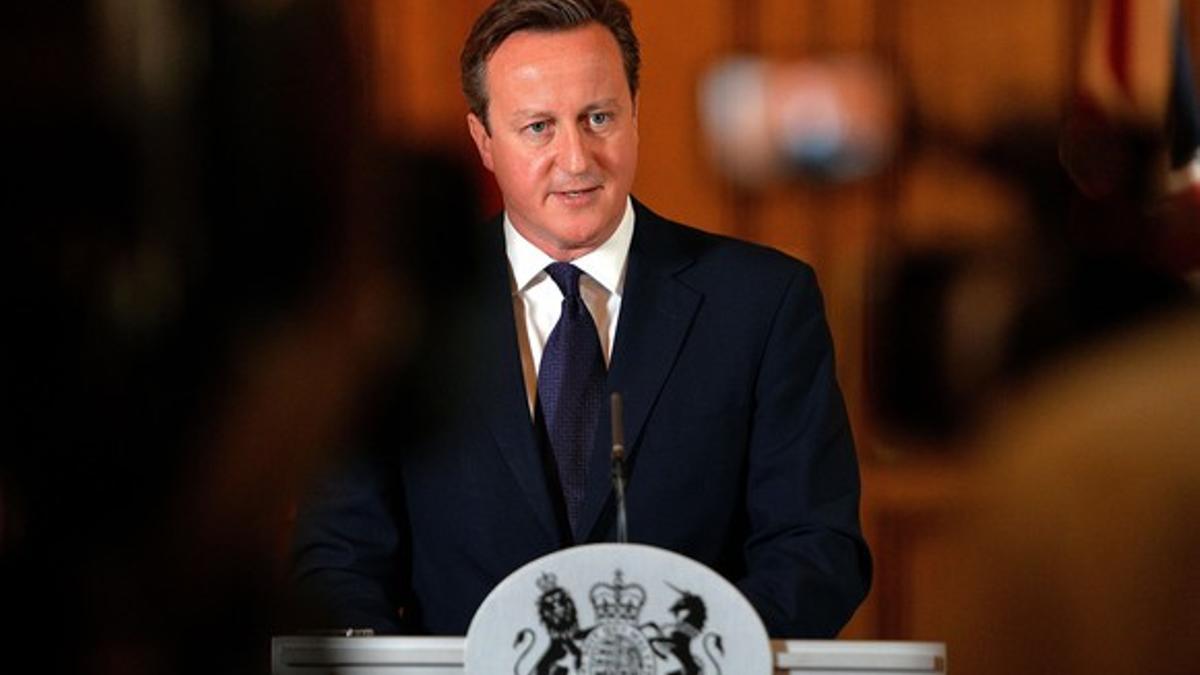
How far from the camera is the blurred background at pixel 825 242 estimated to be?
2.13 m

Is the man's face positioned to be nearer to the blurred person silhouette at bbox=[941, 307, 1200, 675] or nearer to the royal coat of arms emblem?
the royal coat of arms emblem

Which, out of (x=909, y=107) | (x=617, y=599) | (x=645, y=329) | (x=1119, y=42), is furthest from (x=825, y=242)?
(x=617, y=599)

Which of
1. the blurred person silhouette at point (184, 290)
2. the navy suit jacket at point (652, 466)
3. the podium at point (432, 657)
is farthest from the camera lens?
the blurred person silhouette at point (184, 290)

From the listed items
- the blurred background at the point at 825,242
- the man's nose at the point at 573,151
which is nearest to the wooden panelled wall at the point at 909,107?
the blurred background at the point at 825,242

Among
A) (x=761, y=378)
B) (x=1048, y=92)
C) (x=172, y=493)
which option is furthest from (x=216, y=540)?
(x=1048, y=92)

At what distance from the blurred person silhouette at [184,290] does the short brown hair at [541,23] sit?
1.07 ft

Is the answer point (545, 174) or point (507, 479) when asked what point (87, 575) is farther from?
point (545, 174)

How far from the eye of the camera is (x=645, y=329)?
1.70m

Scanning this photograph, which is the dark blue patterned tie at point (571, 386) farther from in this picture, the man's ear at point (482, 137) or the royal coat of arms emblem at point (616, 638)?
the royal coat of arms emblem at point (616, 638)

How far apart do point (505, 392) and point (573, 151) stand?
23 centimetres

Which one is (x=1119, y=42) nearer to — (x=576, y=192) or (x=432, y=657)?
(x=576, y=192)

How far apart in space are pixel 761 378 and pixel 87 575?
2.55 feet

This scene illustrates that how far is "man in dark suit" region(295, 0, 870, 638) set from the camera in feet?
5.44

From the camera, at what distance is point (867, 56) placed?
2.19 m
